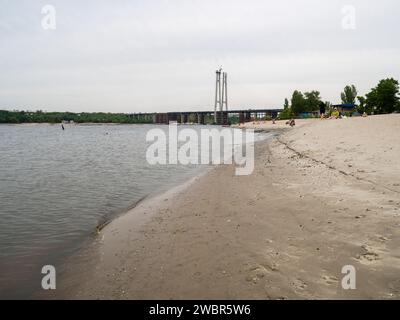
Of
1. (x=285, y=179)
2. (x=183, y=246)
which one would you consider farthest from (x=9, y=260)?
(x=285, y=179)

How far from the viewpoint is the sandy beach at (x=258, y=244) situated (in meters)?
5.00

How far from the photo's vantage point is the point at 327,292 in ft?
15.1

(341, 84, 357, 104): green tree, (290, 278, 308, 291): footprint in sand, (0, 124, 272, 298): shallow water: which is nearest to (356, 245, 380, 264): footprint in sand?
(290, 278, 308, 291): footprint in sand

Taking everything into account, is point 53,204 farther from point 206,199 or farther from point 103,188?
point 206,199

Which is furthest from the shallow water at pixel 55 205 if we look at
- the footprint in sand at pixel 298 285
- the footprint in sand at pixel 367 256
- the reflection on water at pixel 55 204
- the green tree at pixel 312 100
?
the green tree at pixel 312 100

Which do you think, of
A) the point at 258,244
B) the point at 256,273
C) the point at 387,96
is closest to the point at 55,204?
the point at 258,244

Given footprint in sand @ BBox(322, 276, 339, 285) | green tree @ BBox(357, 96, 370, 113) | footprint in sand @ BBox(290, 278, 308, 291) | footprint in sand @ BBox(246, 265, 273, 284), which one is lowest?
footprint in sand @ BBox(246, 265, 273, 284)

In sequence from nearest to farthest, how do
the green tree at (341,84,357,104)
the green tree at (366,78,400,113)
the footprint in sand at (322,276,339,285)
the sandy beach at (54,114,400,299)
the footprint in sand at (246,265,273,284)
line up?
the footprint in sand at (322,276,339,285), the sandy beach at (54,114,400,299), the footprint in sand at (246,265,273,284), the green tree at (366,78,400,113), the green tree at (341,84,357,104)

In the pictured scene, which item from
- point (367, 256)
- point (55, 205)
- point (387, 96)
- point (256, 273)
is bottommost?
point (55, 205)

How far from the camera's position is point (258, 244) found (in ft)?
21.6

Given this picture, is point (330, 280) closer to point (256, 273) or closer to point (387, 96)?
point (256, 273)

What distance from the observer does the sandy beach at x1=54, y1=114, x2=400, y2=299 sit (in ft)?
16.4

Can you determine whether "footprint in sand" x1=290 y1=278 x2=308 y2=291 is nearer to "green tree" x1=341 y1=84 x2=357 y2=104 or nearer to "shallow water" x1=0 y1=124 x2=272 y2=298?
"shallow water" x1=0 y1=124 x2=272 y2=298

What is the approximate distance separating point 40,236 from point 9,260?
150 cm
